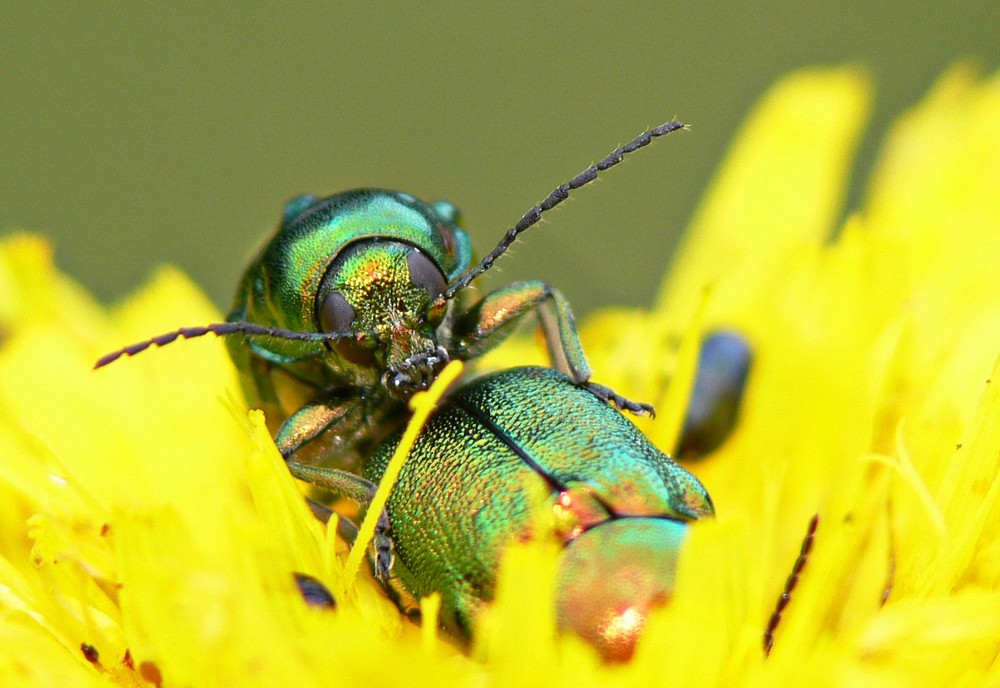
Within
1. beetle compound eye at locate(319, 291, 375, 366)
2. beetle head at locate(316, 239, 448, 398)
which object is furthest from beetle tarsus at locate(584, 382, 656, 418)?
beetle compound eye at locate(319, 291, 375, 366)

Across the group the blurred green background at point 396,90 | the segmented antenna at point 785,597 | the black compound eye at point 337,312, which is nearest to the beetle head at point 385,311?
the black compound eye at point 337,312

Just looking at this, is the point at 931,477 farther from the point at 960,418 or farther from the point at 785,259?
the point at 785,259

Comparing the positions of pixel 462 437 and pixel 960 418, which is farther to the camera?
pixel 960 418

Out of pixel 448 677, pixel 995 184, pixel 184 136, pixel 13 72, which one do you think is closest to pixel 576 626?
pixel 448 677

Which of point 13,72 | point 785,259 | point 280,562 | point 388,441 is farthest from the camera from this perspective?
point 13,72

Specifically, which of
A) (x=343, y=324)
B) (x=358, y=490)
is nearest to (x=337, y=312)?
(x=343, y=324)

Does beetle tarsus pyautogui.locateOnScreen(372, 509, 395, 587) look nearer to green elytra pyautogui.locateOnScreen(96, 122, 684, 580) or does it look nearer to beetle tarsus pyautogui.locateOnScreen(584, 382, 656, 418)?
green elytra pyautogui.locateOnScreen(96, 122, 684, 580)
